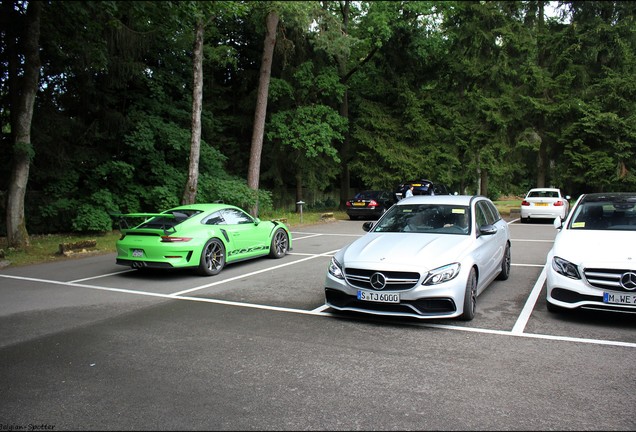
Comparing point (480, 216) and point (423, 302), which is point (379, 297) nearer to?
point (423, 302)

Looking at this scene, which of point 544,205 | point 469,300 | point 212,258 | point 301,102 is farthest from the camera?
point 301,102

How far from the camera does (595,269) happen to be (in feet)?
18.3

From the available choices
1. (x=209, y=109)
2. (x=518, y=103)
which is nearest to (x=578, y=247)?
(x=209, y=109)

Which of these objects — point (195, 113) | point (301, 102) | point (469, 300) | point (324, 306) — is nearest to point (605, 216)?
point (469, 300)

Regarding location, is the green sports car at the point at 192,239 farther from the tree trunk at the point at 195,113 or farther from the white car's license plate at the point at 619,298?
the tree trunk at the point at 195,113

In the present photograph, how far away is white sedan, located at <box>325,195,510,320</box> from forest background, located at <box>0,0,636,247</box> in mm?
8705

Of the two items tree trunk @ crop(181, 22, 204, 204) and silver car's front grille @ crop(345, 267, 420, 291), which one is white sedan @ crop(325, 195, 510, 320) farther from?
tree trunk @ crop(181, 22, 204, 204)

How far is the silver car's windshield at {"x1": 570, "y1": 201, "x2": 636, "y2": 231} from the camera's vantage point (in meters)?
6.84

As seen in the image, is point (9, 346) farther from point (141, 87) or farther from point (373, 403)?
point (141, 87)

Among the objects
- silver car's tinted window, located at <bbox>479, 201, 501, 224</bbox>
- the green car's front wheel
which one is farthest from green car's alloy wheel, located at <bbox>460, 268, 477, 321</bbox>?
the green car's front wheel

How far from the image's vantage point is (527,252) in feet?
39.5

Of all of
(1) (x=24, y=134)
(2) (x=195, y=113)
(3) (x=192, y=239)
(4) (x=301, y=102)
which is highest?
(4) (x=301, y=102)

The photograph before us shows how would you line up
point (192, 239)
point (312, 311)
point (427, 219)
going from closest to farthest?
point (312, 311) < point (427, 219) < point (192, 239)

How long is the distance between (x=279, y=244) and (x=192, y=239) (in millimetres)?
3010
